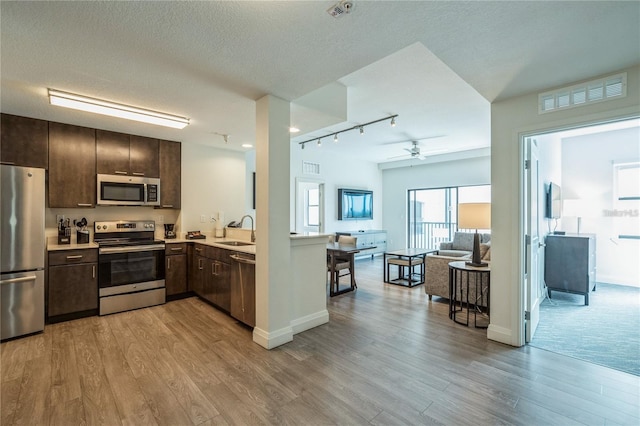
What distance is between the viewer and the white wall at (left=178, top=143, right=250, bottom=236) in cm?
495

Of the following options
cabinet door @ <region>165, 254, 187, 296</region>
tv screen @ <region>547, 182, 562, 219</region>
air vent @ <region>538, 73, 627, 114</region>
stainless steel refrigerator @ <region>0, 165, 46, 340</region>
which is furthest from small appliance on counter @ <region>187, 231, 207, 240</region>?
tv screen @ <region>547, 182, 562, 219</region>

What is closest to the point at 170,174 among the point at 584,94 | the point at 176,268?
the point at 176,268

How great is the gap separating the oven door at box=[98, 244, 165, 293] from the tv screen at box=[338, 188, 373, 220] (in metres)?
4.61

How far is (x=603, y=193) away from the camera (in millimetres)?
5434

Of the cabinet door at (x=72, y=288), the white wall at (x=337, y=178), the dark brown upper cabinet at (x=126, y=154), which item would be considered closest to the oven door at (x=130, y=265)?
the cabinet door at (x=72, y=288)

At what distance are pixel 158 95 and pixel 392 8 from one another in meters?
2.45

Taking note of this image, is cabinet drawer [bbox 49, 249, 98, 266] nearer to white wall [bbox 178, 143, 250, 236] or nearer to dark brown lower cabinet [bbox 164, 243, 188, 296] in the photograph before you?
dark brown lower cabinet [bbox 164, 243, 188, 296]

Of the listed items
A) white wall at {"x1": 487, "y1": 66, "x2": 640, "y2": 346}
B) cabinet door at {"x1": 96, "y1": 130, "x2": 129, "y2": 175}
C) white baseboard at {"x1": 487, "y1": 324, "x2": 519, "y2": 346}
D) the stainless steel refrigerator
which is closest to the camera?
white wall at {"x1": 487, "y1": 66, "x2": 640, "y2": 346}

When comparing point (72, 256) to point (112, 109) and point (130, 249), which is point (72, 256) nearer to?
point (130, 249)

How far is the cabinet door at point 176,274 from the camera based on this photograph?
4.34 m

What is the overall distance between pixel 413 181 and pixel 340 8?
722 cm

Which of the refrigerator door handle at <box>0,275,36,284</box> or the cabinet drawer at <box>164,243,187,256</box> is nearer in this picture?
the refrigerator door handle at <box>0,275,36,284</box>

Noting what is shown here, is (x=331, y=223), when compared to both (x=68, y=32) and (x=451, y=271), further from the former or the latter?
(x=68, y=32)

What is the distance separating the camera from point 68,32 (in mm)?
1979
